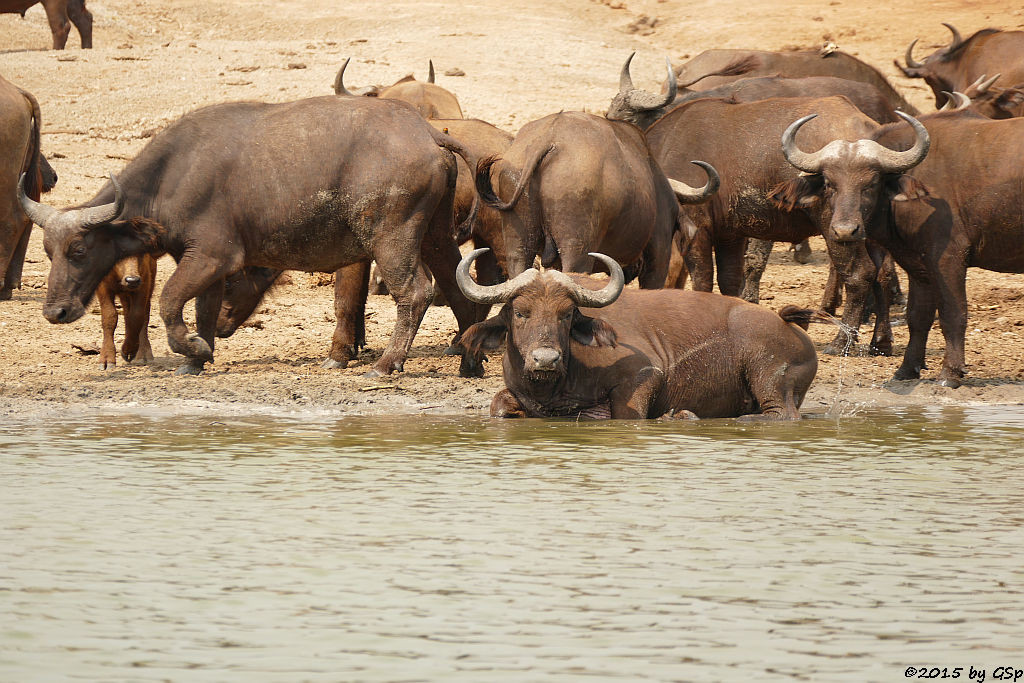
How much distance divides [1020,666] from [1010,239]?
6379 millimetres

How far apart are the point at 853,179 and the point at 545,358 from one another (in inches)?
127

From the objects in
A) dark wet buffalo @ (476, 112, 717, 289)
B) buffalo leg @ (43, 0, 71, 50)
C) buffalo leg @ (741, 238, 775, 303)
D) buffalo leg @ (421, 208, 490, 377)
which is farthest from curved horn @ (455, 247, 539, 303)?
buffalo leg @ (43, 0, 71, 50)

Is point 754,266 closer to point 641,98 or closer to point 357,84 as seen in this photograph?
point 641,98

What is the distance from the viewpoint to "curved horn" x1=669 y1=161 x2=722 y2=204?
11.0 metres

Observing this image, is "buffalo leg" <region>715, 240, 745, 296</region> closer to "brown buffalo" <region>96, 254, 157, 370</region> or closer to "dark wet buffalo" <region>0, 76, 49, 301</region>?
"brown buffalo" <region>96, 254, 157, 370</region>

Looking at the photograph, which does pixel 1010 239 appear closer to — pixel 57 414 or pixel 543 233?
pixel 543 233

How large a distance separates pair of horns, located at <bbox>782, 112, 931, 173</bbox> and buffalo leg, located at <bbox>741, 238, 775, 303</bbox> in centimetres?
202

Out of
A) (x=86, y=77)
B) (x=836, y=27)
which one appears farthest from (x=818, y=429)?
(x=836, y=27)

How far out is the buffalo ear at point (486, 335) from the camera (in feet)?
29.4

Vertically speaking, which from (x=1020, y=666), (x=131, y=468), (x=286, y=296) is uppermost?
(x=1020, y=666)

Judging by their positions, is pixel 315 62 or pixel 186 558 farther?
pixel 315 62

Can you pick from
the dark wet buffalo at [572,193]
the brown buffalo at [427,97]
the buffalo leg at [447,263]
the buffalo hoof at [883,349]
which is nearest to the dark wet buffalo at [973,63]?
the brown buffalo at [427,97]

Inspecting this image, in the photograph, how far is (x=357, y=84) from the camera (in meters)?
20.3

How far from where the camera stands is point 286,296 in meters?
13.8
